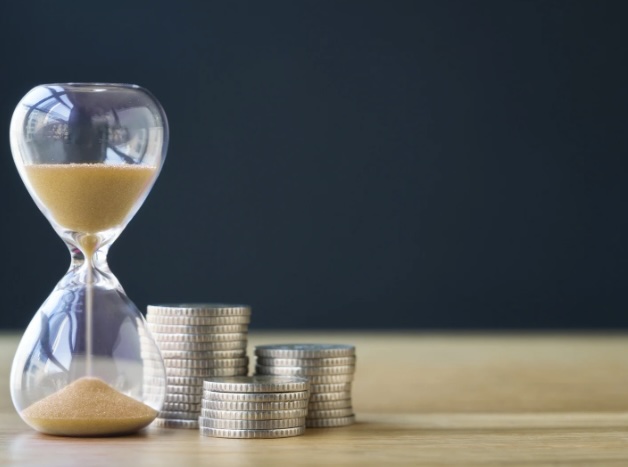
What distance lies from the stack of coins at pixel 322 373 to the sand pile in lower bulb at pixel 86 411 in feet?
0.87

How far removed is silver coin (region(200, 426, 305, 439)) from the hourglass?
0.29 ft

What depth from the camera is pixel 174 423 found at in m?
1.79

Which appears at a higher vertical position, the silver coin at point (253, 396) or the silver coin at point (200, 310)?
the silver coin at point (200, 310)

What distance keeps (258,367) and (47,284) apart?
3.09 meters

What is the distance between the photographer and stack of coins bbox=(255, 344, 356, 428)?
181 cm

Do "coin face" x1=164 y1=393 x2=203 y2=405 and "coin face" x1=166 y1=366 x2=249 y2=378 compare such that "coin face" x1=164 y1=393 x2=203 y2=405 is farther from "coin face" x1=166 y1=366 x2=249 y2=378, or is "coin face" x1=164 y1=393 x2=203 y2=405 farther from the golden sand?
the golden sand

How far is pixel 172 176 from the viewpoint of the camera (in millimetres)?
4902

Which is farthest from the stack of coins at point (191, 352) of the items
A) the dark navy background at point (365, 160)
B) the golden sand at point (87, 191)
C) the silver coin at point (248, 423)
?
the dark navy background at point (365, 160)

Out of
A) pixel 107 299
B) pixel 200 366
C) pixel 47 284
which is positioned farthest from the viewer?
pixel 47 284

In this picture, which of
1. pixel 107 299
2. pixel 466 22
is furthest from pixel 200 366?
pixel 466 22

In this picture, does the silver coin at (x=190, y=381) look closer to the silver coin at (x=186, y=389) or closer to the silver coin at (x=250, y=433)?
the silver coin at (x=186, y=389)

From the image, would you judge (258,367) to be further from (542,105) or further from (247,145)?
(542,105)

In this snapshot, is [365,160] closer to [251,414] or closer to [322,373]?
[322,373]

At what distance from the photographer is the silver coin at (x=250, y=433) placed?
164cm
